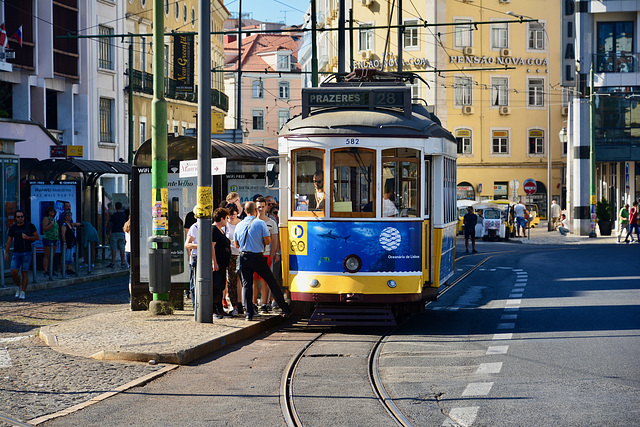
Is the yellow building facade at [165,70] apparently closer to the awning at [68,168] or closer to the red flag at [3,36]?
the red flag at [3,36]

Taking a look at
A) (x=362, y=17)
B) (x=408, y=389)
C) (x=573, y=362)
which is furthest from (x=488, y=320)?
(x=362, y=17)

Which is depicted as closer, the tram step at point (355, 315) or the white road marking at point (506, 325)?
the tram step at point (355, 315)

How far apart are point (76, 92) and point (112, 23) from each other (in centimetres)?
488

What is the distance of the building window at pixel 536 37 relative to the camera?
2749 inches

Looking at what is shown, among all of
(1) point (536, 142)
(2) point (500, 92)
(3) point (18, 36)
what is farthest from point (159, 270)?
(1) point (536, 142)

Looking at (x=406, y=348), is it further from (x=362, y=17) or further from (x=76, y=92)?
(x=362, y=17)

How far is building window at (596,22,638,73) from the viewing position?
50906 mm

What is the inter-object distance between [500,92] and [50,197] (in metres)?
49.3

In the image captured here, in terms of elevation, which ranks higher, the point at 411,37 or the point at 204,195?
the point at 411,37

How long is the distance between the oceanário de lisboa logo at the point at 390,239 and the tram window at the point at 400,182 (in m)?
0.23

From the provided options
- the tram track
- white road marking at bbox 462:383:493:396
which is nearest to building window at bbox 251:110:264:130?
the tram track

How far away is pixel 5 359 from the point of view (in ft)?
37.9

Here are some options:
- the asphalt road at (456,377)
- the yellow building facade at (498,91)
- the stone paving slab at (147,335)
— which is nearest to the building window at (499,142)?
the yellow building facade at (498,91)

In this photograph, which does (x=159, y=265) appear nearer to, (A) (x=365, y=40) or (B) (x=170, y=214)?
(B) (x=170, y=214)
